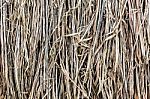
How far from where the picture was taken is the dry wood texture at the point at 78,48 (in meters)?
1.25

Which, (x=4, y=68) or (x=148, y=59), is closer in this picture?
(x=148, y=59)

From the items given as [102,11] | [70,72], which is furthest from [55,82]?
[102,11]

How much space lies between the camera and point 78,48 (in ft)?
4.20

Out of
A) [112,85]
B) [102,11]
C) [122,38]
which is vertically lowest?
[112,85]

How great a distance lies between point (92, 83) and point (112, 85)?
76 millimetres

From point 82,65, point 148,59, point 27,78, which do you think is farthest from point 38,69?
point 148,59

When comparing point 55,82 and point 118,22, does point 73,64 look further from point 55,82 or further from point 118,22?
point 118,22

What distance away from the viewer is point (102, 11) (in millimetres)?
1257

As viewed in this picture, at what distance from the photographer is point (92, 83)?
4.18ft

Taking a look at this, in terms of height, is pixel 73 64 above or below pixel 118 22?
below

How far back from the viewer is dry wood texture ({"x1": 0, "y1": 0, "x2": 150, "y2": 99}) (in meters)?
1.25

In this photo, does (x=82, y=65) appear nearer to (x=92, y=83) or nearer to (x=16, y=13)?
(x=92, y=83)

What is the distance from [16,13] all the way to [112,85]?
0.47m

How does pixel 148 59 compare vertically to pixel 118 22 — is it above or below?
below
